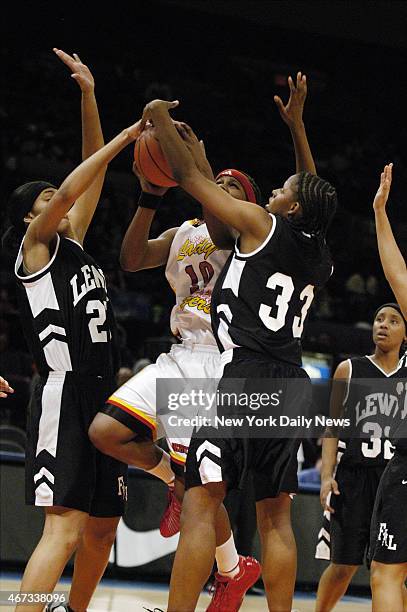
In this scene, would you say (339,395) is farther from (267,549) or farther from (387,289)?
(387,289)

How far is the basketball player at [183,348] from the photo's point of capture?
4.52 m

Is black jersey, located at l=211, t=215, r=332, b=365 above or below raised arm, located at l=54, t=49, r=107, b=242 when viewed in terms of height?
below

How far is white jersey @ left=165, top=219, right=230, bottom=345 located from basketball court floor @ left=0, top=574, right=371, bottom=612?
233 cm

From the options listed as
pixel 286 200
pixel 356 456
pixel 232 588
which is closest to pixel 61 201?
pixel 286 200

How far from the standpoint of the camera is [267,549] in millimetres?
4219

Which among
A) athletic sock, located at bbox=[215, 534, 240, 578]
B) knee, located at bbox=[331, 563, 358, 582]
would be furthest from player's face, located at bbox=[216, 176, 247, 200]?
knee, located at bbox=[331, 563, 358, 582]

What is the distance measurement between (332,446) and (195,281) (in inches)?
74.6

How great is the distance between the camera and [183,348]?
496cm

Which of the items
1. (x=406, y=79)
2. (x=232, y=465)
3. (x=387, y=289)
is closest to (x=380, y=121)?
(x=406, y=79)

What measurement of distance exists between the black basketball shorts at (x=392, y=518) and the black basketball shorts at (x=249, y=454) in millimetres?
530

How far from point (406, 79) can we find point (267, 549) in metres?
16.0

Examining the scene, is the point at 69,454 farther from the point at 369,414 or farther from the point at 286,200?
the point at 369,414

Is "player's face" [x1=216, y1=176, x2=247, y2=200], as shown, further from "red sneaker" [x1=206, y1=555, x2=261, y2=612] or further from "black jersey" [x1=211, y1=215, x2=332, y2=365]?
"red sneaker" [x1=206, y1=555, x2=261, y2=612]

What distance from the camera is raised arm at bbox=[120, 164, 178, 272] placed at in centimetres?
504
